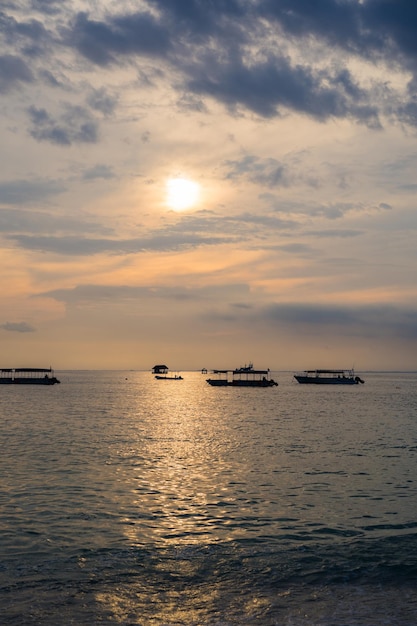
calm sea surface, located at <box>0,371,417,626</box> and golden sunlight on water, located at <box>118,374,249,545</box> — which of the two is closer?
calm sea surface, located at <box>0,371,417,626</box>

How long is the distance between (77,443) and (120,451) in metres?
6.64

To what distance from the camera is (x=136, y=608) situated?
53.2 feet

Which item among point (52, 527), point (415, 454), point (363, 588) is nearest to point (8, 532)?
point (52, 527)

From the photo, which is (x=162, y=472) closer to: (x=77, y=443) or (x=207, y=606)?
(x=77, y=443)

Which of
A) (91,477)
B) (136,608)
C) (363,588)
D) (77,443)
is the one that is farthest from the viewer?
(77,443)

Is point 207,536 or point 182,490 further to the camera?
point 182,490

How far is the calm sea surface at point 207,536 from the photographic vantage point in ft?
53.5

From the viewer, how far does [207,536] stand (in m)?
23.9

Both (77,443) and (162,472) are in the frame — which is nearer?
(162,472)

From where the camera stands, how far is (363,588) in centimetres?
1812

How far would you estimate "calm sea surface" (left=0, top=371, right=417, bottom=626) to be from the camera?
1631 cm

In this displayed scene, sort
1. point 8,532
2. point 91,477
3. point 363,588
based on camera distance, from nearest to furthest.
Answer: point 363,588
point 8,532
point 91,477

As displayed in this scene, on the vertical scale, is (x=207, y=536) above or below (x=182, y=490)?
above

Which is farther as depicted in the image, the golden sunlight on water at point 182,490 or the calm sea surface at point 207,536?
the golden sunlight on water at point 182,490
